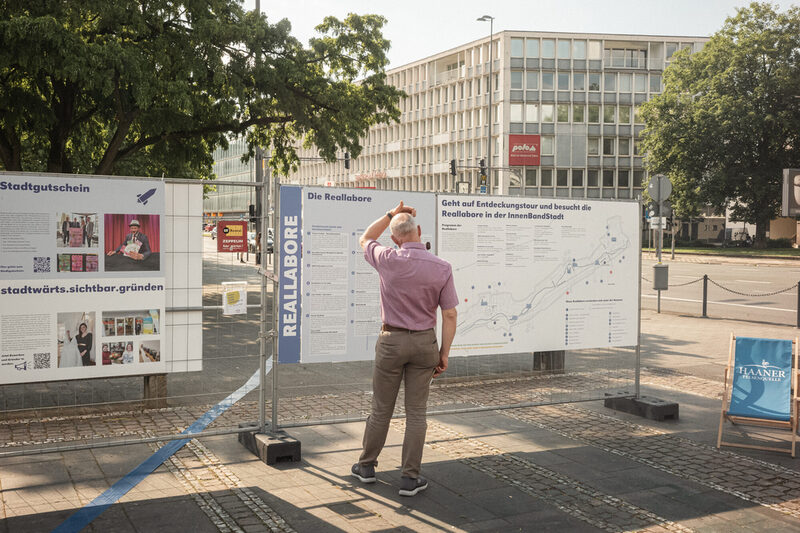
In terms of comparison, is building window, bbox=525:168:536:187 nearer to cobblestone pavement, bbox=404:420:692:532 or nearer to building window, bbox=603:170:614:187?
Result: building window, bbox=603:170:614:187

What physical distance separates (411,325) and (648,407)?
3.67 metres

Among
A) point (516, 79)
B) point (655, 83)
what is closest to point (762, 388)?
point (516, 79)

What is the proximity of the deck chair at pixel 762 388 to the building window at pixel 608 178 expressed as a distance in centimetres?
7668

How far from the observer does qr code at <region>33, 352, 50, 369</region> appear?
21.5 feet

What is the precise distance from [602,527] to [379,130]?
98.4 m

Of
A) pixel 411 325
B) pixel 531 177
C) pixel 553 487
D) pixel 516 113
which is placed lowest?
pixel 553 487

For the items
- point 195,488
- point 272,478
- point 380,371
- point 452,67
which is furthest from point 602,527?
point 452,67

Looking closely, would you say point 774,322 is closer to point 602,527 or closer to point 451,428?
point 451,428

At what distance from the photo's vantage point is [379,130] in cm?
10206

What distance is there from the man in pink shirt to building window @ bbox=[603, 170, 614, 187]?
7924cm

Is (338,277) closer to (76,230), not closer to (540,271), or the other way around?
(76,230)

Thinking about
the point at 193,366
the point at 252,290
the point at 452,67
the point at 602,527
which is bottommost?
the point at 602,527

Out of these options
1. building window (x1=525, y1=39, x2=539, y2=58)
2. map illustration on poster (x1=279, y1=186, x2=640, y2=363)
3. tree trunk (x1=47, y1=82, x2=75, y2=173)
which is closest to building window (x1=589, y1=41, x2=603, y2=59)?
building window (x1=525, y1=39, x2=539, y2=58)

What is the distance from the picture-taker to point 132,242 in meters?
6.96
